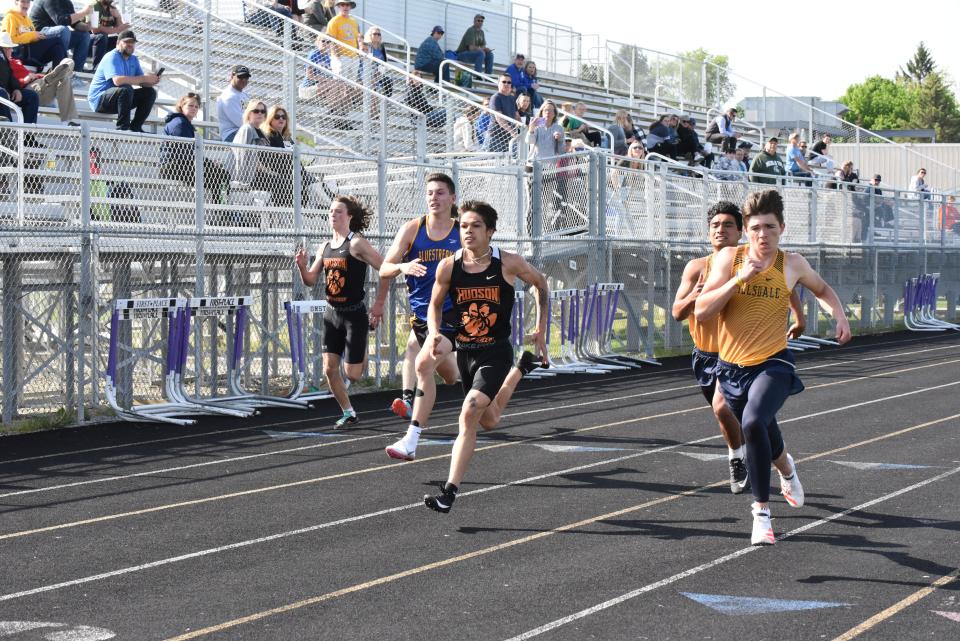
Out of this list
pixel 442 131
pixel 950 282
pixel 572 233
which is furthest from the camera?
pixel 950 282

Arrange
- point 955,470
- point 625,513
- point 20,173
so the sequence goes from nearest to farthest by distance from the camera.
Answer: point 625,513
point 955,470
point 20,173

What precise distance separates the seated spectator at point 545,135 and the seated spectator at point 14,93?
25.3 ft

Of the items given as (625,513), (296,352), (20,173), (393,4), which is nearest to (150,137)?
(20,173)

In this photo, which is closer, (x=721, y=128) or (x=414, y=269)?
(x=414, y=269)

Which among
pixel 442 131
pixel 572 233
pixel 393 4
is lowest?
pixel 572 233

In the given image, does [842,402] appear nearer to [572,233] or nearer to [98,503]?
[572,233]

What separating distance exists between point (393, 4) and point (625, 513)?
24568mm

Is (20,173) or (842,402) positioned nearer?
(20,173)

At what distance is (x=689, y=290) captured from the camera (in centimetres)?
844

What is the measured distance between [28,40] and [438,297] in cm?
1132

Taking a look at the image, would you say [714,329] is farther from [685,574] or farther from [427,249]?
[685,574]

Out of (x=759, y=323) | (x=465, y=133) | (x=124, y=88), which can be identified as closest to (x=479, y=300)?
(x=759, y=323)

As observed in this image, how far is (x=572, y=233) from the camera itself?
62.0ft

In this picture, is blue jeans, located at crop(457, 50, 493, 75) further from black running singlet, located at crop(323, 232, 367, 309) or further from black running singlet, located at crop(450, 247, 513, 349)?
black running singlet, located at crop(450, 247, 513, 349)
